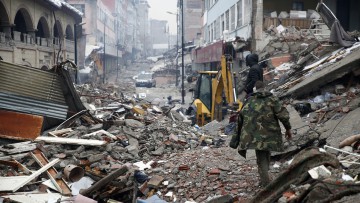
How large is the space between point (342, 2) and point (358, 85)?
623 inches

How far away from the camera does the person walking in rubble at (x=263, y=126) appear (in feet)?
20.0

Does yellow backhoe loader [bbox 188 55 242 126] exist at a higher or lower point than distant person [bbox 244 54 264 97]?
lower

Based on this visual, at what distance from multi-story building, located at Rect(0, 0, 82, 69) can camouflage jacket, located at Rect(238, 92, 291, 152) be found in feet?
31.6

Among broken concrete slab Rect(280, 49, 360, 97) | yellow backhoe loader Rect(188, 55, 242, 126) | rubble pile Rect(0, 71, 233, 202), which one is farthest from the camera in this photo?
yellow backhoe loader Rect(188, 55, 242, 126)

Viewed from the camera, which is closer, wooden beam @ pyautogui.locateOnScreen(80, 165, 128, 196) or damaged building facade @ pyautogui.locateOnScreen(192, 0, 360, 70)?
wooden beam @ pyautogui.locateOnScreen(80, 165, 128, 196)

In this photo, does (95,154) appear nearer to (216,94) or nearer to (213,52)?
(216,94)

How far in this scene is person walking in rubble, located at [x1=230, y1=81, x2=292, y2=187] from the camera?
608 centimetres

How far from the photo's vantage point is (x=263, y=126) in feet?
20.1

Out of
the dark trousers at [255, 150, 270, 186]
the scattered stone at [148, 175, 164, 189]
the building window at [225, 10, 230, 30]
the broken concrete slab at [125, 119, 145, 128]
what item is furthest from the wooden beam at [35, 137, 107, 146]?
the building window at [225, 10, 230, 30]

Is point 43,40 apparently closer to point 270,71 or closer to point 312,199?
point 270,71

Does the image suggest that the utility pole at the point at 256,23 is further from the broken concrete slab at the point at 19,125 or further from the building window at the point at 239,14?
the broken concrete slab at the point at 19,125

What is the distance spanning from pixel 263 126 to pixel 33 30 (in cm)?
1910

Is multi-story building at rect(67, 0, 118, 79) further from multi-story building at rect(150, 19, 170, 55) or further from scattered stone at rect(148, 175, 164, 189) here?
multi-story building at rect(150, 19, 170, 55)

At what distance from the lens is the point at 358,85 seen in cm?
958
